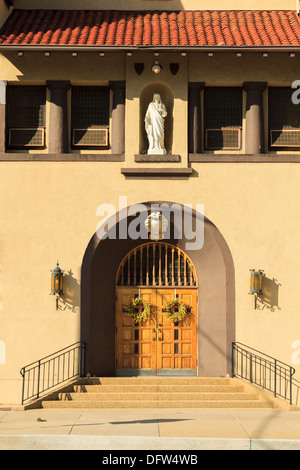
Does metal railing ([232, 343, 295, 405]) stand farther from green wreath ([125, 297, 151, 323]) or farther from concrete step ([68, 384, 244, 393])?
green wreath ([125, 297, 151, 323])

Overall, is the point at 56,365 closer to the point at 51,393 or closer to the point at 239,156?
the point at 51,393

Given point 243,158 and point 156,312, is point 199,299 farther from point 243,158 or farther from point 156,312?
point 243,158

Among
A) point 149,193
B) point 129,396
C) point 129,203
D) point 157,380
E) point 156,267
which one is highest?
point 149,193

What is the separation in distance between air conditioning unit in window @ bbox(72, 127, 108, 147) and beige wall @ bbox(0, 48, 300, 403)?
799 mm

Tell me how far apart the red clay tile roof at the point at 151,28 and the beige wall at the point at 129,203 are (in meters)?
0.63

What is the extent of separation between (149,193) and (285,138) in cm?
434

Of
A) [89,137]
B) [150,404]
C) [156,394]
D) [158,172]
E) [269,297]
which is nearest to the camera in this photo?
[150,404]

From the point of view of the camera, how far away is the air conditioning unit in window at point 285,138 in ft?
63.0

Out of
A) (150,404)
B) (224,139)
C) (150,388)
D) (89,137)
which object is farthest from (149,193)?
(150,404)

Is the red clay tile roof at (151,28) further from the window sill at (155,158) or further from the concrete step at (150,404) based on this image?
the concrete step at (150,404)

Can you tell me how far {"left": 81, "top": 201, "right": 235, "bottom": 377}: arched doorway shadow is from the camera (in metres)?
18.4

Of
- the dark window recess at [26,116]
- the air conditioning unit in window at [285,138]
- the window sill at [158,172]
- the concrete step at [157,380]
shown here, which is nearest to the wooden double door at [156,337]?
the concrete step at [157,380]

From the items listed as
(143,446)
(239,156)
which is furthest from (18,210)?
(143,446)

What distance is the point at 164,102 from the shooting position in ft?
63.1
